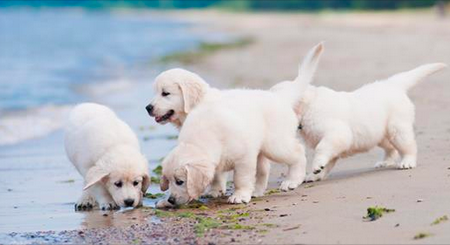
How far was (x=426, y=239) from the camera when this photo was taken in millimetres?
5152

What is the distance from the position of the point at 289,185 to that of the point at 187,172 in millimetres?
1248

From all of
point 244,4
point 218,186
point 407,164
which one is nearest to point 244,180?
point 218,186

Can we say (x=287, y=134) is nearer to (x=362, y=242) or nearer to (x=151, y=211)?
(x=151, y=211)

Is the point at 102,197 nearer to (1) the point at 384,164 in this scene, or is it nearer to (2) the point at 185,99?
(2) the point at 185,99

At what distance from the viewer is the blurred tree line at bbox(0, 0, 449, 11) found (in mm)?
77062

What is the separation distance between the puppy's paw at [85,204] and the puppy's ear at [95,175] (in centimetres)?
26

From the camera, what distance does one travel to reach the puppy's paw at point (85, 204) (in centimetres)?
713

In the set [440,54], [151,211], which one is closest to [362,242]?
[151,211]

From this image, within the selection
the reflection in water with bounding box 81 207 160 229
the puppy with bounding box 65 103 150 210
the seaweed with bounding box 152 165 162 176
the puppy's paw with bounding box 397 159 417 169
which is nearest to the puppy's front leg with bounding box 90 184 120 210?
the puppy with bounding box 65 103 150 210

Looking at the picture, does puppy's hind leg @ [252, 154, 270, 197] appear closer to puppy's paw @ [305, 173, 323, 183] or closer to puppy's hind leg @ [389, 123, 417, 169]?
puppy's paw @ [305, 173, 323, 183]

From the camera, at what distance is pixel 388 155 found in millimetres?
8344

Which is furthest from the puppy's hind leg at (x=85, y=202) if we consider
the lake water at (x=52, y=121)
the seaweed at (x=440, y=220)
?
the seaweed at (x=440, y=220)

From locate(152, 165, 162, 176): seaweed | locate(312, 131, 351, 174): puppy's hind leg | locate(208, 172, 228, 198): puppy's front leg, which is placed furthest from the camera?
locate(152, 165, 162, 176): seaweed

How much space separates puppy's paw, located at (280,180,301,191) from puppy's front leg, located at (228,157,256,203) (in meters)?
0.50
